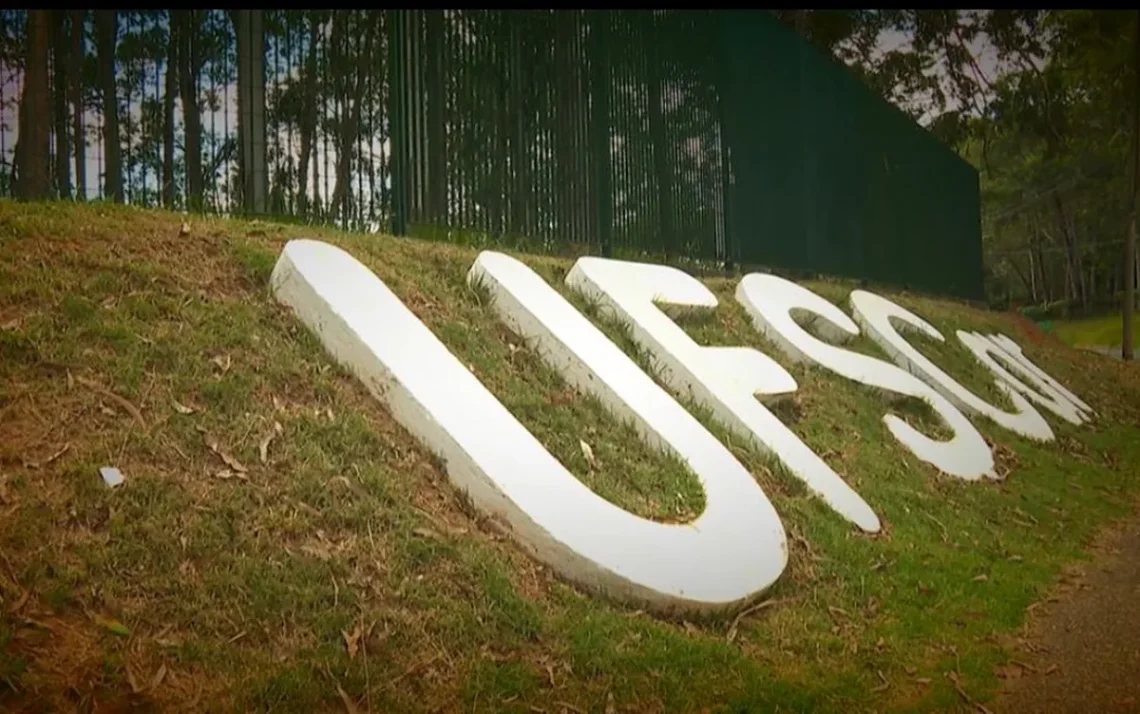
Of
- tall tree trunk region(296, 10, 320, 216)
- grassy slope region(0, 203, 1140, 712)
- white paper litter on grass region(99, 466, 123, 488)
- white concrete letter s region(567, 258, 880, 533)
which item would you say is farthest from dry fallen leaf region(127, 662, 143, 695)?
tall tree trunk region(296, 10, 320, 216)

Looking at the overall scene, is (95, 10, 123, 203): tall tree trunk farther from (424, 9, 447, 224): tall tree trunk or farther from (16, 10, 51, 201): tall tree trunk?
(424, 9, 447, 224): tall tree trunk

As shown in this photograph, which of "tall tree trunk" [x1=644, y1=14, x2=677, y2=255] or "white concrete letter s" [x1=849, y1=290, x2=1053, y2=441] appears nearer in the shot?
"white concrete letter s" [x1=849, y1=290, x2=1053, y2=441]

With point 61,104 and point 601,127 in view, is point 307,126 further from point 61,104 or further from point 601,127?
point 601,127

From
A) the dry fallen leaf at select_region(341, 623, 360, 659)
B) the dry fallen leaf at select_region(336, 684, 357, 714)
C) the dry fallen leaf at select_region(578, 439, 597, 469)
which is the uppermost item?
the dry fallen leaf at select_region(578, 439, 597, 469)

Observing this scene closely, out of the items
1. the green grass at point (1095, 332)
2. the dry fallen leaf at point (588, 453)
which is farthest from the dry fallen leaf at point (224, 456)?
the green grass at point (1095, 332)

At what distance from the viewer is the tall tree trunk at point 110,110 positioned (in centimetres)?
470

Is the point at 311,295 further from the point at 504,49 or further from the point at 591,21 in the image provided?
the point at 591,21

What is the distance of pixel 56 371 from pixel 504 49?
14.1ft

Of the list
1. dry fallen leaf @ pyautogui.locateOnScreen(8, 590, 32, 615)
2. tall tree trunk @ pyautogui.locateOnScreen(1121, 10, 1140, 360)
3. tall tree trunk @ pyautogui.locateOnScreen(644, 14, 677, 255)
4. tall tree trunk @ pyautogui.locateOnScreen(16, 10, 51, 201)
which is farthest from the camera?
tall tree trunk @ pyautogui.locateOnScreen(644, 14, 677, 255)

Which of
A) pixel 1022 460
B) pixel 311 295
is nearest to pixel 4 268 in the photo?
pixel 311 295

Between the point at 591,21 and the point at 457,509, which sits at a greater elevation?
the point at 591,21

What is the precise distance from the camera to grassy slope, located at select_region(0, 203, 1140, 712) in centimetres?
271

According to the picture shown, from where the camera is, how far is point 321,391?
154 inches

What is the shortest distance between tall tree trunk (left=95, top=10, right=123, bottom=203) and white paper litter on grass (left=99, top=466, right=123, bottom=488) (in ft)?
8.11
